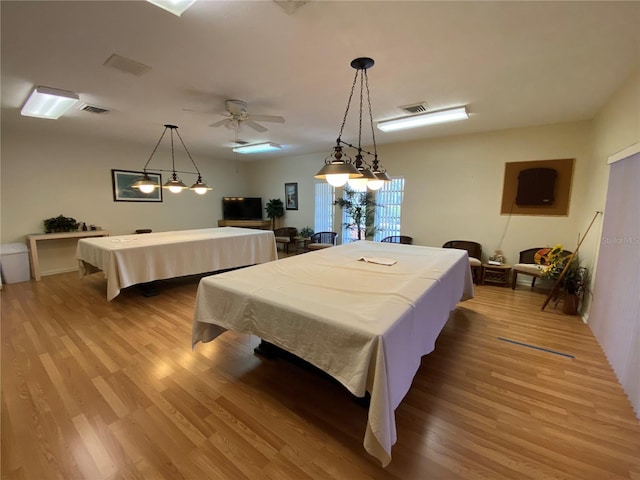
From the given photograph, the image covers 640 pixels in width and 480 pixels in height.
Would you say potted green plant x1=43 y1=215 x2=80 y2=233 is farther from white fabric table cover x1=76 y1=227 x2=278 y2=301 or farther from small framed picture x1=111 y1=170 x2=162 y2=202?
white fabric table cover x1=76 y1=227 x2=278 y2=301

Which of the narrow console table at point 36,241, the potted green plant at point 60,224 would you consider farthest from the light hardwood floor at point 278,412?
the potted green plant at point 60,224

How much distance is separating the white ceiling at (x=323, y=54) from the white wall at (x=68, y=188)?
1.35 m

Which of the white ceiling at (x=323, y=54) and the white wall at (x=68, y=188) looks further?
the white wall at (x=68, y=188)

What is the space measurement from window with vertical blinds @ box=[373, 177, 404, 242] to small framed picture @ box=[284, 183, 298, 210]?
2.52m

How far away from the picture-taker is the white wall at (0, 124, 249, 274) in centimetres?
465

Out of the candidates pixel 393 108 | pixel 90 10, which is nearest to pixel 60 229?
pixel 90 10

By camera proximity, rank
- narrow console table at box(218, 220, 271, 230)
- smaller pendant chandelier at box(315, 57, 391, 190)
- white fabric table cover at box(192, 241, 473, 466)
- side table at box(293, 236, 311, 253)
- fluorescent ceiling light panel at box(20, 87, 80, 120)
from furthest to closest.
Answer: narrow console table at box(218, 220, 271, 230)
side table at box(293, 236, 311, 253)
fluorescent ceiling light panel at box(20, 87, 80, 120)
smaller pendant chandelier at box(315, 57, 391, 190)
white fabric table cover at box(192, 241, 473, 466)

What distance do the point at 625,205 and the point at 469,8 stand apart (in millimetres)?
2340

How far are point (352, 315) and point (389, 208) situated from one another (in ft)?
15.7

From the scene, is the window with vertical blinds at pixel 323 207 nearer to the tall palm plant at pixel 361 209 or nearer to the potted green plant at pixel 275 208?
the tall palm plant at pixel 361 209

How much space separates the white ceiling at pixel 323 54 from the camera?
1.75m

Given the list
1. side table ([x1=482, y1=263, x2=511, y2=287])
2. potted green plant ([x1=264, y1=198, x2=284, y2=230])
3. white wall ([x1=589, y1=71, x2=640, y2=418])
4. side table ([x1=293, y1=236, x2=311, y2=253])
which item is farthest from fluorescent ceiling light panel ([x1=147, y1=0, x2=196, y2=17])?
potted green plant ([x1=264, y1=198, x2=284, y2=230])

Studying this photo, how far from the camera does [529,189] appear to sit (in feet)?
14.5

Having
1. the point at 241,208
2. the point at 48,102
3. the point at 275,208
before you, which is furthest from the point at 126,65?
the point at 241,208
